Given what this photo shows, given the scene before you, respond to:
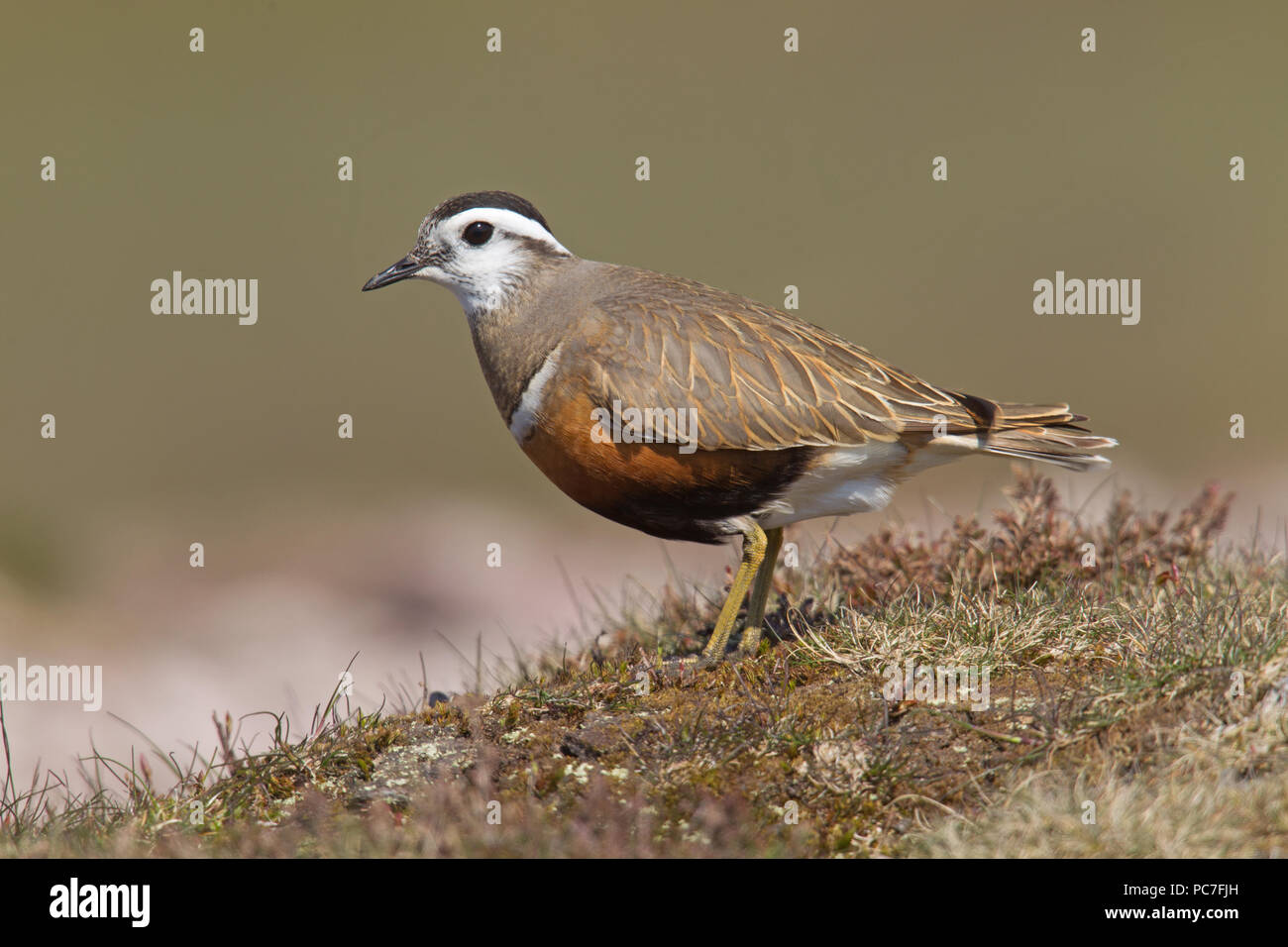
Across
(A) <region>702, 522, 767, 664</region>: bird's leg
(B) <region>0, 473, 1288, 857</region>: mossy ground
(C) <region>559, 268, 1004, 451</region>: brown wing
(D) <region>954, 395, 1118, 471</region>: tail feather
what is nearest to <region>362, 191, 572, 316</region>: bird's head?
(C) <region>559, 268, 1004, 451</region>: brown wing

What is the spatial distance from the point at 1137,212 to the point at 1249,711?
777 inches

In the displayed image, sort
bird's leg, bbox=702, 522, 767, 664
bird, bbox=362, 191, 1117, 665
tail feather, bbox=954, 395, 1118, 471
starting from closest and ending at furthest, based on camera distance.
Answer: bird, bbox=362, 191, 1117, 665
bird's leg, bbox=702, 522, 767, 664
tail feather, bbox=954, 395, 1118, 471

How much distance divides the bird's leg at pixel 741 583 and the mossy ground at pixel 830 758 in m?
0.27

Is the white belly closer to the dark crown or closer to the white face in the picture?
the white face

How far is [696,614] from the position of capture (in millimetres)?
8117

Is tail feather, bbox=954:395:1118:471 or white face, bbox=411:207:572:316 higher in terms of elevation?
white face, bbox=411:207:572:316

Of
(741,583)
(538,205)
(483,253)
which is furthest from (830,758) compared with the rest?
(538,205)

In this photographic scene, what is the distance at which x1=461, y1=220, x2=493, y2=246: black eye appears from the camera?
758 cm

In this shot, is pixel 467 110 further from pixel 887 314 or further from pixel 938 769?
pixel 938 769

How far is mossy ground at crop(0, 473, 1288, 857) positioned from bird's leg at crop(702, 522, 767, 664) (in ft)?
0.89

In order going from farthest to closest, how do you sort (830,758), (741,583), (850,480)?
(850,480) → (741,583) → (830,758)

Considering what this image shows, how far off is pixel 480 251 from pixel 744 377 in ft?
6.22

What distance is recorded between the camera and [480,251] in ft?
24.9

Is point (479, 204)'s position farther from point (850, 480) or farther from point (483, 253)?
point (850, 480)
